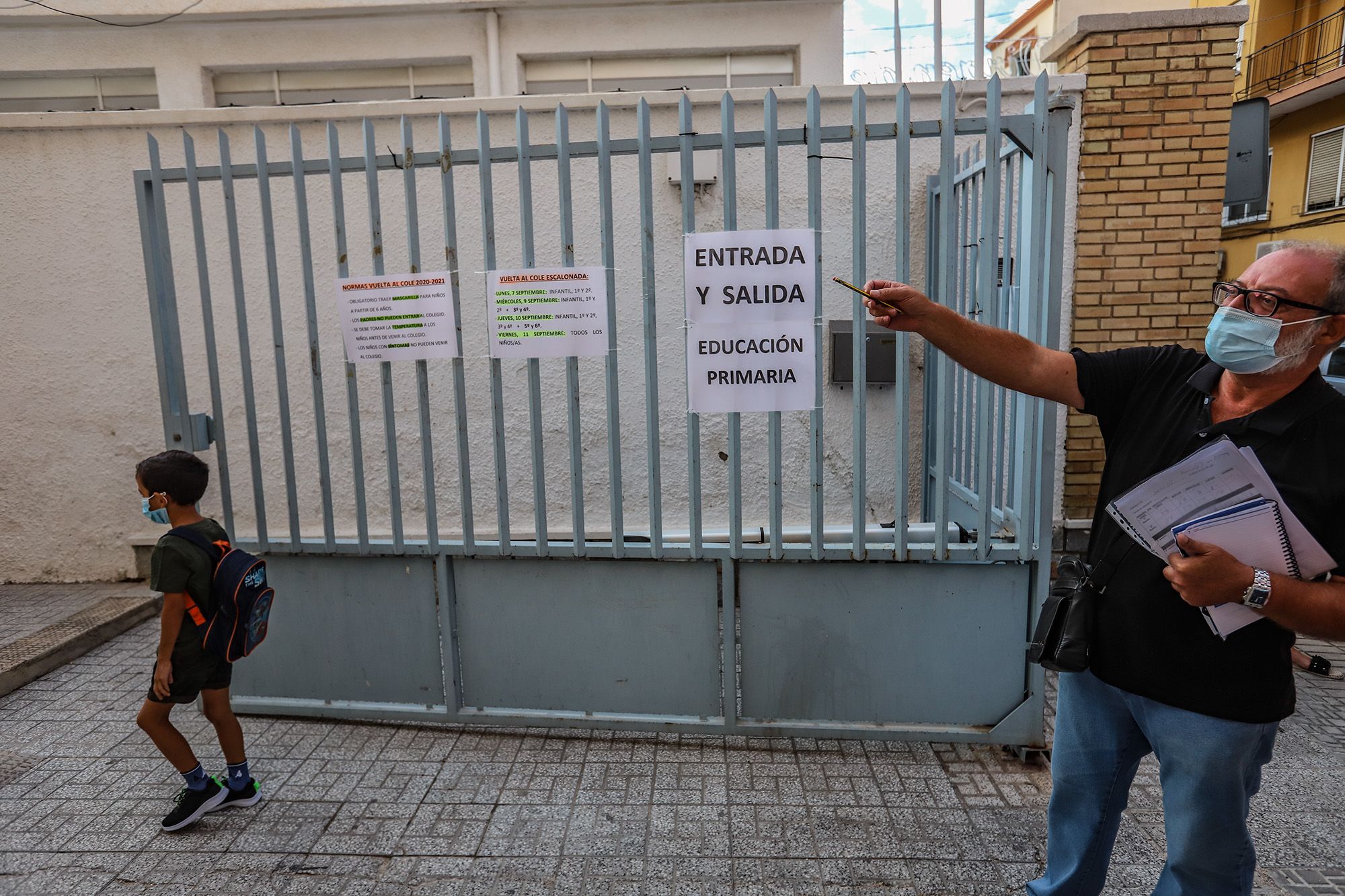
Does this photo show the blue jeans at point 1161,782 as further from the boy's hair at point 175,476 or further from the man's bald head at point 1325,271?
the boy's hair at point 175,476

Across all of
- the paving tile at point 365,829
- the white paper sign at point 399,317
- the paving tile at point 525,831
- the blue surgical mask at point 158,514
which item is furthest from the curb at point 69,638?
the paving tile at point 525,831

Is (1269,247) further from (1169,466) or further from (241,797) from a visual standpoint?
(241,797)

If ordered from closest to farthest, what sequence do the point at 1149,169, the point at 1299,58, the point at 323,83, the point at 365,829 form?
the point at 365,829
the point at 1149,169
the point at 323,83
the point at 1299,58

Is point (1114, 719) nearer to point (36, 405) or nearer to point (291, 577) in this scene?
point (291, 577)

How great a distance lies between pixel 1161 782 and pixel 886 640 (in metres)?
1.39

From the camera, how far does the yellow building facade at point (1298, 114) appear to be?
15.9 meters

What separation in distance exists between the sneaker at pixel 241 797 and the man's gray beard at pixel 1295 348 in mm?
3682

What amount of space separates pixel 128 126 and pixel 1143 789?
6933 mm

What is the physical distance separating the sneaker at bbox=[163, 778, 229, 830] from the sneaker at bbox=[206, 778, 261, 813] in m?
0.01

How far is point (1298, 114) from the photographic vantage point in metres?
17.2

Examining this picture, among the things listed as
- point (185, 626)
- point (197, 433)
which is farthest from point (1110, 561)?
point (197, 433)

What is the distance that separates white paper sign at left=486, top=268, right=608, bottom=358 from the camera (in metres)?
3.28

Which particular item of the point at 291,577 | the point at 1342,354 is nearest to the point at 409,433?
the point at 291,577

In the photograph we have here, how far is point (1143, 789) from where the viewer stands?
320 centimetres
